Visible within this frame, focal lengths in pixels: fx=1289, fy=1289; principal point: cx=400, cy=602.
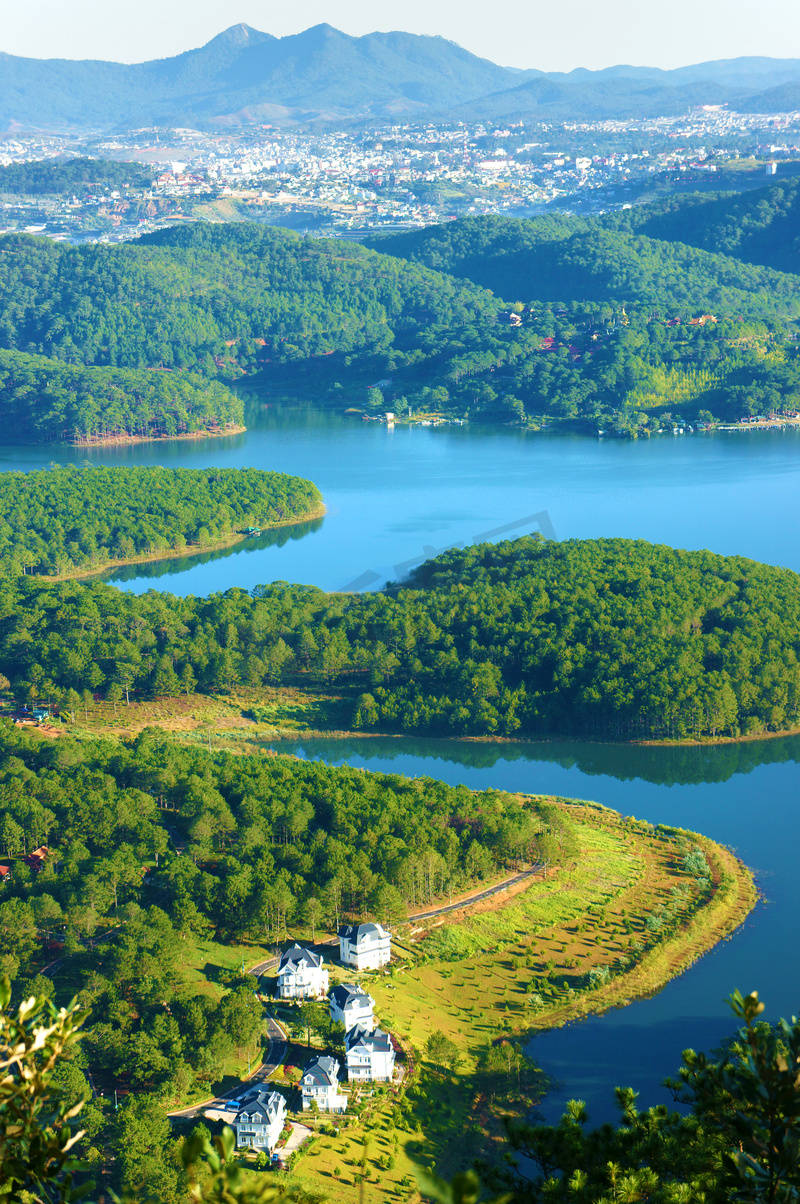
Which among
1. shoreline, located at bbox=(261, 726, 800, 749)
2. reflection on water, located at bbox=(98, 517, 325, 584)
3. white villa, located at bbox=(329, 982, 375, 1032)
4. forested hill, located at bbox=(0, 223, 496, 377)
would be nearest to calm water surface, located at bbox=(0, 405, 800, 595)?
reflection on water, located at bbox=(98, 517, 325, 584)

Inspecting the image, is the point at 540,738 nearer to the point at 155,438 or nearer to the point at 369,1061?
the point at 369,1061

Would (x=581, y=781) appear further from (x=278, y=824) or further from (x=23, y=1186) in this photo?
(x=23, y=1186)

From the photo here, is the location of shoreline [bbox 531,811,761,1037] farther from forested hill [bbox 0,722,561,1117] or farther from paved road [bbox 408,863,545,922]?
paved road [bbox 408,863,545,922]

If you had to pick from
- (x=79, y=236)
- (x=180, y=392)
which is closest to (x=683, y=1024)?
(x=180, y=392)

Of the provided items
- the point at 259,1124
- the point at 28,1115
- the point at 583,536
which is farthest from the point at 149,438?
the point at 28,1115

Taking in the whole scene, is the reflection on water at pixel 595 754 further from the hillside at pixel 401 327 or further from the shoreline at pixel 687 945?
the hillside at pixel 401 327

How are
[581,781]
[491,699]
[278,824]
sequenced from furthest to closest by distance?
[491,699] → [581,781] → [278,824]

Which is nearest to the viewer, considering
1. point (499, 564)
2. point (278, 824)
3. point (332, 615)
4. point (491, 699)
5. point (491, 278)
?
point (278, 824)
